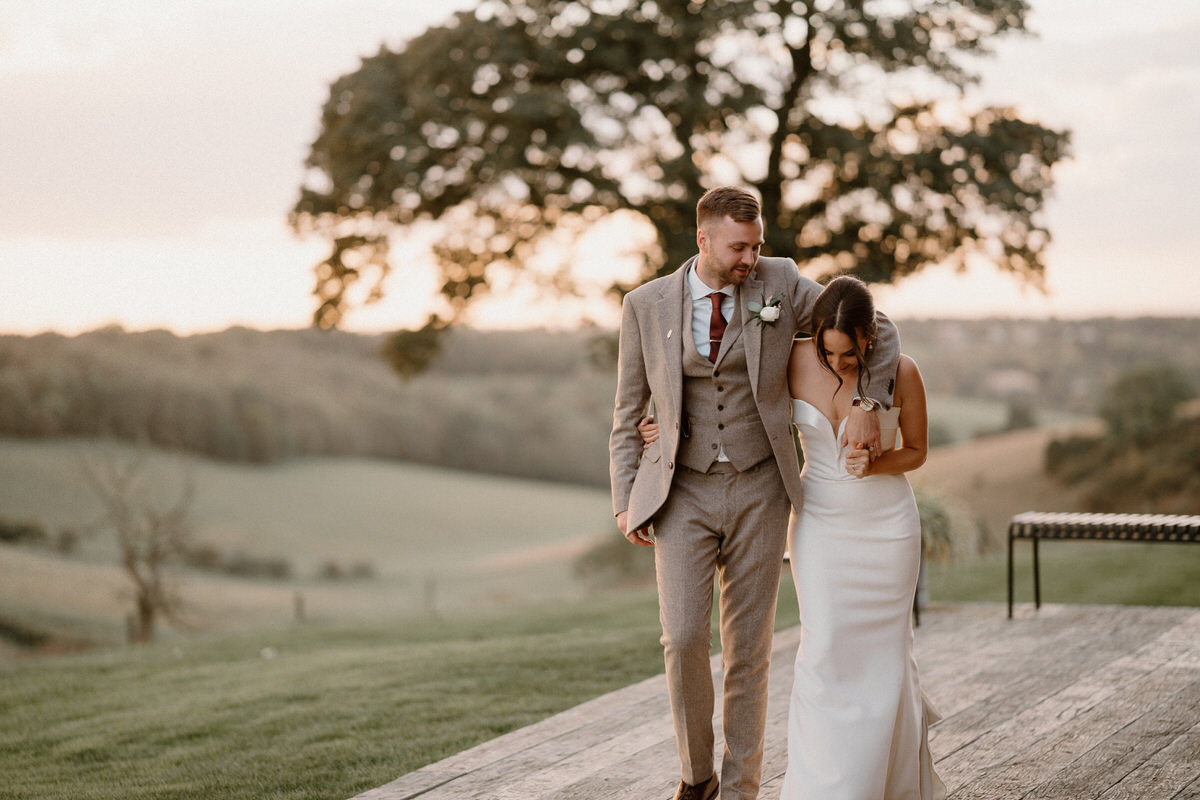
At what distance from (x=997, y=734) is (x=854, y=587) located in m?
1.41

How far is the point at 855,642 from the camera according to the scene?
116 inches

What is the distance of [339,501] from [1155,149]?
1348 centimetres

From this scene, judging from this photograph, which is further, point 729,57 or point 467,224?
point 467,224

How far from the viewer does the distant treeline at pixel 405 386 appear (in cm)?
1797

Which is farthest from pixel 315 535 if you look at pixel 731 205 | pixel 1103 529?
pixel 731 205

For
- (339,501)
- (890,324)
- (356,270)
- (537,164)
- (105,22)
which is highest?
(105,22)

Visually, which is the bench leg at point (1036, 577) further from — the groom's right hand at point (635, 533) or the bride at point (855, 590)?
the groom's right hand at point (635, 533)

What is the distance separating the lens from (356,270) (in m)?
11.6

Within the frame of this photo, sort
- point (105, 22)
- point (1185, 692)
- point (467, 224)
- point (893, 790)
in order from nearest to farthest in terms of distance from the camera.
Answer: point (893, 790), point (1185, 692), point (467, 224), point (105, 22)

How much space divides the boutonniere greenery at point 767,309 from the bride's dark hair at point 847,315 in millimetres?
91

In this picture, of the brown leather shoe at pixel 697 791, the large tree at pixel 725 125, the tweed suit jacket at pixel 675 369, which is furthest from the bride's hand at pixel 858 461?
the large tree at pixel 725 125

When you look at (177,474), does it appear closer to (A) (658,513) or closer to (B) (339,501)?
(B) (339,501)

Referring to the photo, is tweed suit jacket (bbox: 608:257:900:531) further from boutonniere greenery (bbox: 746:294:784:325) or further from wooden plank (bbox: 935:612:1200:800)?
wooden plank (bbox: 935:612:1200:800)

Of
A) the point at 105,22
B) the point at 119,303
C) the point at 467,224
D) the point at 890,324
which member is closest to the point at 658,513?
the point at 890,324
